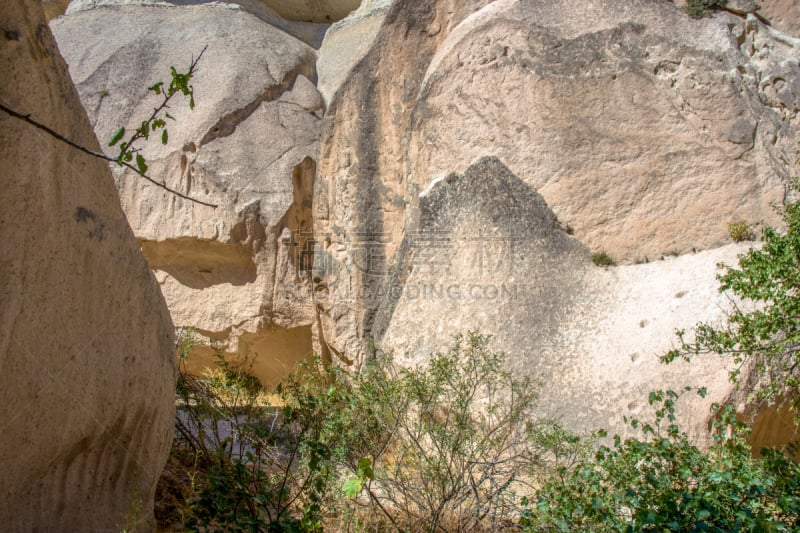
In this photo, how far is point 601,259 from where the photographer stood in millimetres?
5598

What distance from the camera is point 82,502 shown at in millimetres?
2570

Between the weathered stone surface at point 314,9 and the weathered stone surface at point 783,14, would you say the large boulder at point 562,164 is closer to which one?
the weathered stone surface at point 783,14

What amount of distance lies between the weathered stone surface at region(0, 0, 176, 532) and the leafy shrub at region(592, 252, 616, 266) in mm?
3606

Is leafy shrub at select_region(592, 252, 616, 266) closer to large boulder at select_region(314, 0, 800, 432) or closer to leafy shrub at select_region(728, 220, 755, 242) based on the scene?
large boulder at select_region(314, 0, 800, 432)

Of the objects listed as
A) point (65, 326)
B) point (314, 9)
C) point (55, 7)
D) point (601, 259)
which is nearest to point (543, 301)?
point (601, 259)

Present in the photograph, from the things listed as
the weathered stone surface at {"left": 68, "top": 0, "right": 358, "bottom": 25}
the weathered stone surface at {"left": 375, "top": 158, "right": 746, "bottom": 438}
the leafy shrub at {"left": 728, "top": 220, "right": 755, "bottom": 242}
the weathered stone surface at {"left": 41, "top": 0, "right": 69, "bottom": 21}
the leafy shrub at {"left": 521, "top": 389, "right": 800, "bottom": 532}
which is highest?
the weathered stone surface at {"left": 68, "top": 0, "right": 358, "bottom": 25}

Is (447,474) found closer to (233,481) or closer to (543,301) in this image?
(233,481)

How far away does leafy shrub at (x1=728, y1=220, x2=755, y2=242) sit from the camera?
210 inches

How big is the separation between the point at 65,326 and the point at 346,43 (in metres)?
7.27

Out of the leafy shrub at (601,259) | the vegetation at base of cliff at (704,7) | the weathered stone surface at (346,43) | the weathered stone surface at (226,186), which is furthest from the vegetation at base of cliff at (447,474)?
the weathered stone surface at (346,43)

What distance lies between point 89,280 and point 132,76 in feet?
20.8

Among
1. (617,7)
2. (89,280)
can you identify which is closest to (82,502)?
(89,280)

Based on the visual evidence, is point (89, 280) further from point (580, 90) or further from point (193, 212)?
point (193, 212)

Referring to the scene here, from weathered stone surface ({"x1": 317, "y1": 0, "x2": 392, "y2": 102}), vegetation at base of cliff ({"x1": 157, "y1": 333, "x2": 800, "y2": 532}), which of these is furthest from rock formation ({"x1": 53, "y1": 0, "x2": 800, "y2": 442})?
vegetation at base of cliff ({"x1": 157, "y1": 333, "x2": 800, "y2": 532})
